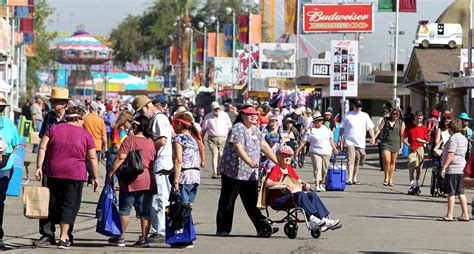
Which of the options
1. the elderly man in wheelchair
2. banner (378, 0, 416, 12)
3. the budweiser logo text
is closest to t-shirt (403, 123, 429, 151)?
the elderly man in wheelchair

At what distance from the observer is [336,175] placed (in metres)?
24.1

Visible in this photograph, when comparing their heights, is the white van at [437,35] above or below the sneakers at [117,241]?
above

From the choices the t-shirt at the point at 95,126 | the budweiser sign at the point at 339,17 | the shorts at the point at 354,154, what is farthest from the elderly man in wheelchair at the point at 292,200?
the budweiser sign at the point at 339,17

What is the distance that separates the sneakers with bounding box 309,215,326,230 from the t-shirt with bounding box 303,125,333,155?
9.34 meters

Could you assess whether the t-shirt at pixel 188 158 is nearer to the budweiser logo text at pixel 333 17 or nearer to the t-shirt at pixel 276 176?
the t-shirt at pixel 276 176

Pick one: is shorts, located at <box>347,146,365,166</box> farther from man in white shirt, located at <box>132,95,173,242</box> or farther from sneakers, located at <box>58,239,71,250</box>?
sneakers, located at <box>58,239,71,250</box>

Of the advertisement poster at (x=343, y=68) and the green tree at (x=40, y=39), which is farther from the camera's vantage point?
the green tree at (x=40, y=39)

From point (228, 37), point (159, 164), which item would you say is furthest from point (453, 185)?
point (228, 37)

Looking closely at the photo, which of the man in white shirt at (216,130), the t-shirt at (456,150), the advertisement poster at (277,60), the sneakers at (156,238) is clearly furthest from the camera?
the advertisement poster at (277,60)

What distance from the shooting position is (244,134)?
15.3m

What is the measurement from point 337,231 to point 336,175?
26.2ft

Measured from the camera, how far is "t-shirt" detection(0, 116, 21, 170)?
14.0 meters

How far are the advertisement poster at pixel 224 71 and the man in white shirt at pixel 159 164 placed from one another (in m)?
62.3

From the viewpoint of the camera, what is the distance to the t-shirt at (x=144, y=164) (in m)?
13.9
